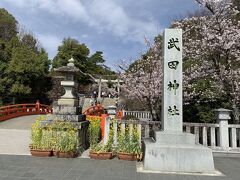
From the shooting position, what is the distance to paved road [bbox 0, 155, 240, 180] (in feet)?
19.9

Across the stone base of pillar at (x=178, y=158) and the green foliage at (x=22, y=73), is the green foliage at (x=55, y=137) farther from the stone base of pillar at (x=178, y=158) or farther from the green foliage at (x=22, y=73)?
the green foliage at (x=22, y=73)

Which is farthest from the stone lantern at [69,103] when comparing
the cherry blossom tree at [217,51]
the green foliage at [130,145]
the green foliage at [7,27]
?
the green foliage at [7,27]

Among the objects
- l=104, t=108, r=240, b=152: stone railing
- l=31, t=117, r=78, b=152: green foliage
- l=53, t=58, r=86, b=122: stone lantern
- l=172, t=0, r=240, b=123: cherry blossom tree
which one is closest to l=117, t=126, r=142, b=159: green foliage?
l=104, t=108, r=240, b=152: stone railing

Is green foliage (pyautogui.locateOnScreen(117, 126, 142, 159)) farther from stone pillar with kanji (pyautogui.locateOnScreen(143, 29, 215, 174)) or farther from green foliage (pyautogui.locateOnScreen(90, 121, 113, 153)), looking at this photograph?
stone pillar with kanji (pyautogui.locateOnScreen(143, 29, 215, 174))

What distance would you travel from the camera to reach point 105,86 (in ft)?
136

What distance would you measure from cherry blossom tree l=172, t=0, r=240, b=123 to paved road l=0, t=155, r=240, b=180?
3.82 metres

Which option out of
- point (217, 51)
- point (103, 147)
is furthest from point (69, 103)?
point (217, 51)

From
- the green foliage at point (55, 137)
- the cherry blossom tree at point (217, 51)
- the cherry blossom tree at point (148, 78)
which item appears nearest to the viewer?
the green foliage at point (55, 137)

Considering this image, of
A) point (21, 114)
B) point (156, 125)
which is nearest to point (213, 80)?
point (156, 125)

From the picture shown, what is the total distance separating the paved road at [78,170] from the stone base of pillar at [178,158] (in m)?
0.37

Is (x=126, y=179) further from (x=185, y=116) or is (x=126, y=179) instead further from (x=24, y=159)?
(x=185, y=116)

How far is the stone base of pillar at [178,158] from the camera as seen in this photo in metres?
6.78

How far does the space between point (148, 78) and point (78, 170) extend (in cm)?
786

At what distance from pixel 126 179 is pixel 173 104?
8.39 feet
